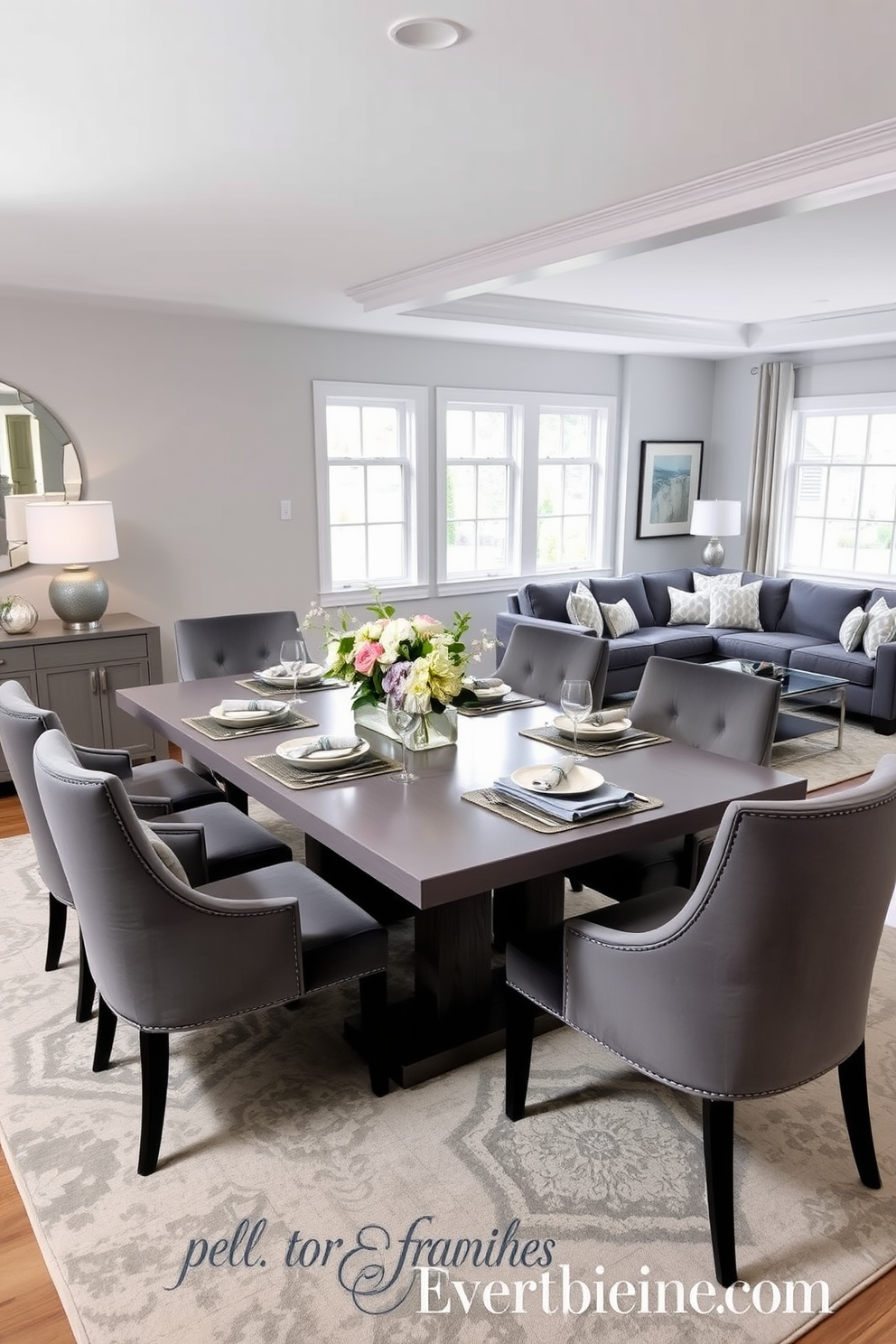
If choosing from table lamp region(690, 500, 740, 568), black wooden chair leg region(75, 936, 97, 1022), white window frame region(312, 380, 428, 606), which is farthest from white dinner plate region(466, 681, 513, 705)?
table lamp region(690, 500, 740, 568)

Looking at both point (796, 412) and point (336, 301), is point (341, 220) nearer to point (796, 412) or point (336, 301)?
point (336, 301)

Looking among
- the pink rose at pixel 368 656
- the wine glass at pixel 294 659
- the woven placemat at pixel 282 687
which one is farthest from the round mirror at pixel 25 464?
the pink rose at pixel 368 656

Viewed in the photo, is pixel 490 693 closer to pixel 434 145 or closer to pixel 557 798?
pixel 557 798

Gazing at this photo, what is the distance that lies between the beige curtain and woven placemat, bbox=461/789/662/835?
562cm

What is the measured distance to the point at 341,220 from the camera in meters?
3.40

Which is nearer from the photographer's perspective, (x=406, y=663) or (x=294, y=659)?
(x=406, y=663)

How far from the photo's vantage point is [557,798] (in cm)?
226

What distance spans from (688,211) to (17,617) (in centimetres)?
338

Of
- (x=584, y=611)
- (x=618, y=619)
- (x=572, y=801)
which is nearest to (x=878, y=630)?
(x=618, y=619)

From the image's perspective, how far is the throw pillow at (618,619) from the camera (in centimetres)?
641

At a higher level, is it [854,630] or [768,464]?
[768,464]

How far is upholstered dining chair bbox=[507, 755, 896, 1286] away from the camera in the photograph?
1652mm

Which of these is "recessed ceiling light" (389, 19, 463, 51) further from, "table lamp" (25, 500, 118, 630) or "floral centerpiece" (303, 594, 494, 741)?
"table lamp" (25, 500, 118, 630)

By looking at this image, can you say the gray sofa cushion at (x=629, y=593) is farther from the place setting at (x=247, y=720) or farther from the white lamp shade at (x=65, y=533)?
the place setting at (x=247, y=720)
